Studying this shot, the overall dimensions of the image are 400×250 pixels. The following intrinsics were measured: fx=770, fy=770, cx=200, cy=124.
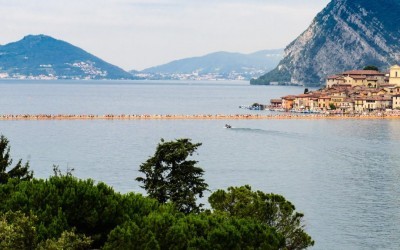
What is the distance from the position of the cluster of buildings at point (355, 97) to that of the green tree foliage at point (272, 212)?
344 feet

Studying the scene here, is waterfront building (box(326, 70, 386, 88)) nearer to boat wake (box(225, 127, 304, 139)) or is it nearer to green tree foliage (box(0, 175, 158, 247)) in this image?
boat wake (box(225, 127, 304, 139))

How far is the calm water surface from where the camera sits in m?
42.0

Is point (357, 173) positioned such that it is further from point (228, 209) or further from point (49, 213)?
point (49, 213)

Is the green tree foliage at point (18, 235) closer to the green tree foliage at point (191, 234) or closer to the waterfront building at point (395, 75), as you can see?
the green tree foliage at point (191, 234)

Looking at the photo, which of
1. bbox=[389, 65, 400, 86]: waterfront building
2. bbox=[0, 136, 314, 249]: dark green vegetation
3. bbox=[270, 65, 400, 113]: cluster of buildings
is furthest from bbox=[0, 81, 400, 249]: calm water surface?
bbox=[389, 65, 400, 86]: waterfront building

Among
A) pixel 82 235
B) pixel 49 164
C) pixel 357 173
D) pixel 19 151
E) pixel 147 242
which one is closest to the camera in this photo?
pixel 147 242

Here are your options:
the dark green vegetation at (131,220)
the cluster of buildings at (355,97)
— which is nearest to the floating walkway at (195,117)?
the cluster of buildings at (355,97)

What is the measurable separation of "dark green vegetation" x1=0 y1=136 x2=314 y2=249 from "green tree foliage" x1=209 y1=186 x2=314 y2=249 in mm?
37

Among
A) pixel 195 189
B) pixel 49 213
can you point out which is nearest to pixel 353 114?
pixel 195 189

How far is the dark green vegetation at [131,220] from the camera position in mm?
22125

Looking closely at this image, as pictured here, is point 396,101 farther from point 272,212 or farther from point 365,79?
point 272,212

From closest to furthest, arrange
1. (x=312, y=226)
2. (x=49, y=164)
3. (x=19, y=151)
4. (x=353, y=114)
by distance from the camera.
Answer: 1. (x=312, y=226)
2. (x=49, y=164)
3. (x=19, y=151)
4. (x=353, y=114)

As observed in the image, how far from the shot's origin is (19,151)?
72.7 meters

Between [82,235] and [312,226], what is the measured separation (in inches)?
731
